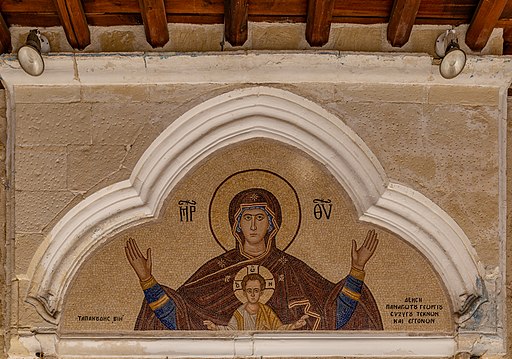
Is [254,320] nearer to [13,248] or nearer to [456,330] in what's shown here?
[456,330]

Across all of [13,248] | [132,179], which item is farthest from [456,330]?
[13,248]

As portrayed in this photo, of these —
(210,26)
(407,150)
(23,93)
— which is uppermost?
(210,26)

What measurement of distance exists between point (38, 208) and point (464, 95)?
257 cm

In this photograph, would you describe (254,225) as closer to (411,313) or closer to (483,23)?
(411,313)

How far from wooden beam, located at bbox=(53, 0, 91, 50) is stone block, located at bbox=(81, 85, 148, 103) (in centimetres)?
25

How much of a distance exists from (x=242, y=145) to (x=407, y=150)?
97 centimetres

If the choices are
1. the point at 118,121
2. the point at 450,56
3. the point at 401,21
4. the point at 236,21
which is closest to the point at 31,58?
the point at 118,121

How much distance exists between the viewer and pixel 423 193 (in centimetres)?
433

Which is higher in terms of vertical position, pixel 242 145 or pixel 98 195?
pixel 242 145

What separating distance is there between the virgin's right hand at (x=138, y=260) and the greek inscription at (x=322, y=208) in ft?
3.27

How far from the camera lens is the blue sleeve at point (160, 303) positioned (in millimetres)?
4262

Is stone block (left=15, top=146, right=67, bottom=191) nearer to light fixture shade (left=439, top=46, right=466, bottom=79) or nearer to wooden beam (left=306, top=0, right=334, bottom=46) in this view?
wooden beam (left=306, top=0, right=334, bottom=46)

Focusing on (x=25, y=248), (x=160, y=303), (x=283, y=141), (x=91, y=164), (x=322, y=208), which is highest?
(x=283, y=141)

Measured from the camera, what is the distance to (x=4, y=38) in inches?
170
